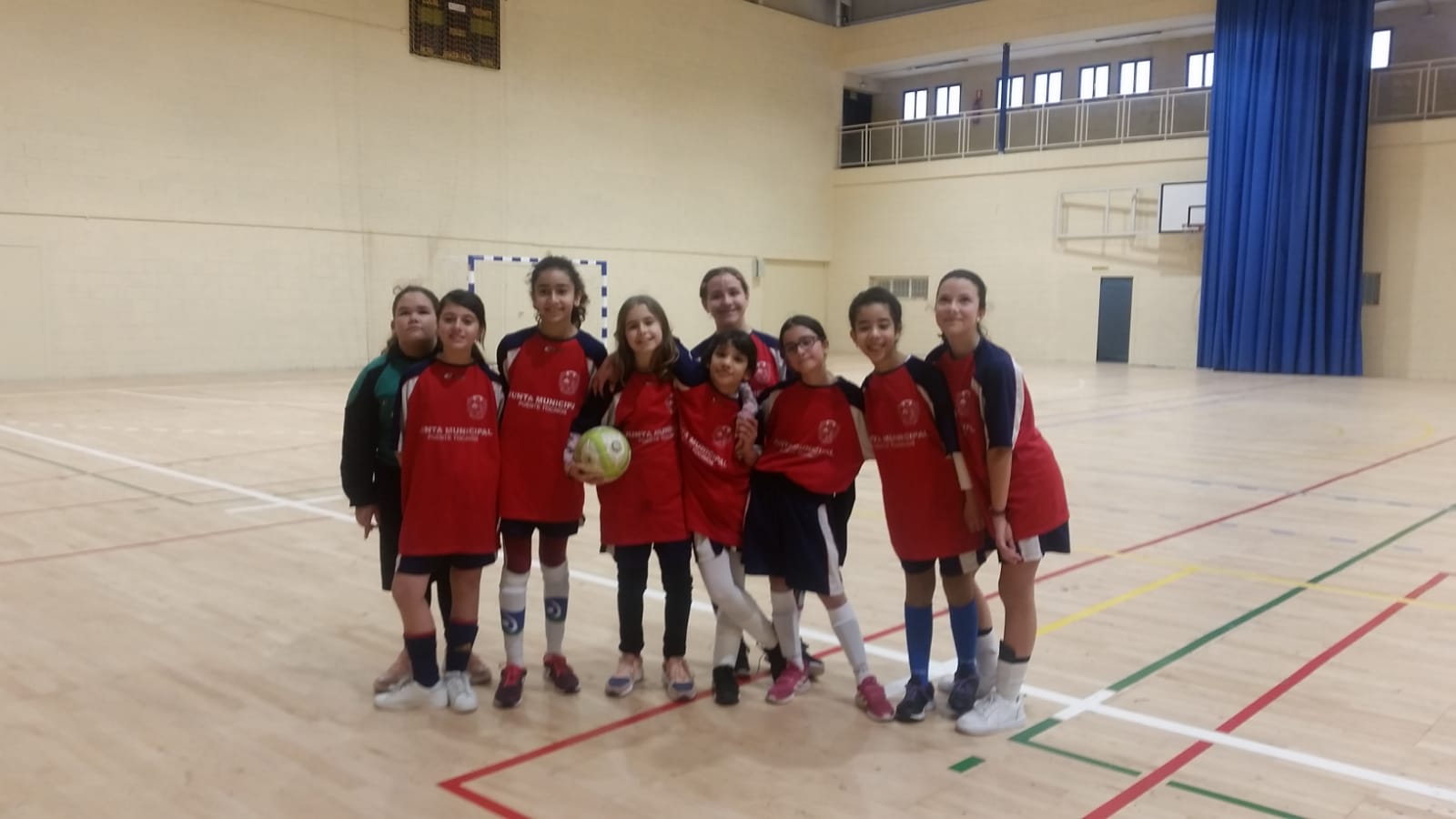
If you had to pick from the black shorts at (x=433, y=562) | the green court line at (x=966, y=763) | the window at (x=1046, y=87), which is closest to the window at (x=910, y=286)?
the window at (x=1046, y=87)

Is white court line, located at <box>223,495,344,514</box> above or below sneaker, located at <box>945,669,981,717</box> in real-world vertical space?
below

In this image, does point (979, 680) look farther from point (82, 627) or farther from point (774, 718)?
point (82, 627)

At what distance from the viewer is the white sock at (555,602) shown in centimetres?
395

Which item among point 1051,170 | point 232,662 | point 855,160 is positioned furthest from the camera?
point 855,160

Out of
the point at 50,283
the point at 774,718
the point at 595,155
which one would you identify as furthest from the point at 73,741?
the point at 595,155

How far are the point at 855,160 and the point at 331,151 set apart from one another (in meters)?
13.1

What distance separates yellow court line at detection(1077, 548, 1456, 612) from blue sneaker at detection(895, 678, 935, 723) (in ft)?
8.66

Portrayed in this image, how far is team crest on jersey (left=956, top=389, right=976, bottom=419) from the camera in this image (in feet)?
11.5

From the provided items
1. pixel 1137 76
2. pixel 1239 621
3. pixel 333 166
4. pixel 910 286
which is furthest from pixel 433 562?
pixel 1137 76

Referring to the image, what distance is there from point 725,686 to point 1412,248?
20358mm

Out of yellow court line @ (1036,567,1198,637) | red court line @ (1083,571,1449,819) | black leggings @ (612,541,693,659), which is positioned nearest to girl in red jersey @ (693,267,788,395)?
black leggings @ (612,541,693,659)

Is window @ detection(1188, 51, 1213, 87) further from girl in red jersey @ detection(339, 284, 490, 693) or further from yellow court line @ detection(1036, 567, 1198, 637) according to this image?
girl in red jersey @ detection(339, 284, 490, 693)

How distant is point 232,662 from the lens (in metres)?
4.16

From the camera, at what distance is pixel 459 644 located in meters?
3.77
